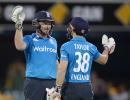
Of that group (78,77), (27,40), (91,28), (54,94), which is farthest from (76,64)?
(91,28)

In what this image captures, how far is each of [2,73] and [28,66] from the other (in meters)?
9.55

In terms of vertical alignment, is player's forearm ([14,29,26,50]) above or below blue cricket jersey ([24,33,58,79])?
above

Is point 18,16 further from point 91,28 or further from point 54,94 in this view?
point 91,28

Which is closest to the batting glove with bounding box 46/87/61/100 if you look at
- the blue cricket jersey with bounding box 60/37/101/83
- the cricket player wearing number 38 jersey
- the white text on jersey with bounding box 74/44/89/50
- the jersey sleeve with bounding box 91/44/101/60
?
the cricket player wearing number 38 jersey

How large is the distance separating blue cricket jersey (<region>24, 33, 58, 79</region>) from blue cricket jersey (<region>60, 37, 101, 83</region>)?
27cm

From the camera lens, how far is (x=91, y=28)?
58.2 feet

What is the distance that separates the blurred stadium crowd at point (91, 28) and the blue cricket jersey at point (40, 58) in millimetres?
3652

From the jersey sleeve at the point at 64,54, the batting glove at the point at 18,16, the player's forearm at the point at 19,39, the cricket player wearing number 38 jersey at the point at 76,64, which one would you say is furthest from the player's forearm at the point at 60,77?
the batting glove at the point at 18,16

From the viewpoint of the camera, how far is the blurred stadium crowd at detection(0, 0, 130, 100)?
56.4 feet

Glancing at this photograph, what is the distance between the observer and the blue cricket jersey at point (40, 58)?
11.5m

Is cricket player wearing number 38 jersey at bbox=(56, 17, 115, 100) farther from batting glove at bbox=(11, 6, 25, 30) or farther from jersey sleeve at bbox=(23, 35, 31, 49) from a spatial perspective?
batting glove at bbox=(11, 6, 25, 30)

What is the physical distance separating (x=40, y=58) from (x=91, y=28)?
6361 millimetres

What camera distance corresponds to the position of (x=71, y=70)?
1130 centimetres

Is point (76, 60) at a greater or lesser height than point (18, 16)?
lesser
